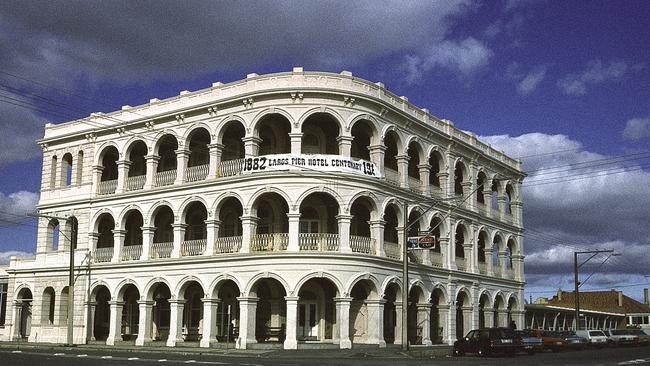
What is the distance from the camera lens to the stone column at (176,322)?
129ft

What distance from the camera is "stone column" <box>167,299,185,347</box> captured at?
39.2m

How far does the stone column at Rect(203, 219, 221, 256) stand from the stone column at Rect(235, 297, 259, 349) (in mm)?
3481

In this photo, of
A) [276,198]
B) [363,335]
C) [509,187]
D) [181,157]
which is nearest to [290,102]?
[276,198]

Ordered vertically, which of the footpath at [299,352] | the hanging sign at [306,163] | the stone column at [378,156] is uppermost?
the stone column at [378,156]

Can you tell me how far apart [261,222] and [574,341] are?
18973mm

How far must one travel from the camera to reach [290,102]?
36875 millimetres

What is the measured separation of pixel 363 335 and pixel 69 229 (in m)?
19.8

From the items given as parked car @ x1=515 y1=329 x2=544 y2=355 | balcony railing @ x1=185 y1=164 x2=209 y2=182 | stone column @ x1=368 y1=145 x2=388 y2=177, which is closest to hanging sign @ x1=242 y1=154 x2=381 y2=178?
stone column @ x1=368 y1=145 x2=388 y2=177

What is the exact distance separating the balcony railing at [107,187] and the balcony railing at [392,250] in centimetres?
1661

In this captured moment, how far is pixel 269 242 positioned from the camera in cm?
3681

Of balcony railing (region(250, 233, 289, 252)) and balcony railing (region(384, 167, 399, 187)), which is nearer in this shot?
balcony railing (region(250, 233, 289, 252))

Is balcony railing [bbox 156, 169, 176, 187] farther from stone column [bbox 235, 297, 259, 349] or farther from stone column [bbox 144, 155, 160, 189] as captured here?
stone column [bbox 235, 297, 259, 349]

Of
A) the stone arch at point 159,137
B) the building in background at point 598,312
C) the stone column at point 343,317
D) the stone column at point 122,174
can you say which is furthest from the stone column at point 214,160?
the building in background at point 598,312

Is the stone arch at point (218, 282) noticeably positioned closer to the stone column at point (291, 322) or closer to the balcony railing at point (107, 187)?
the stone column at point (291, 322)
